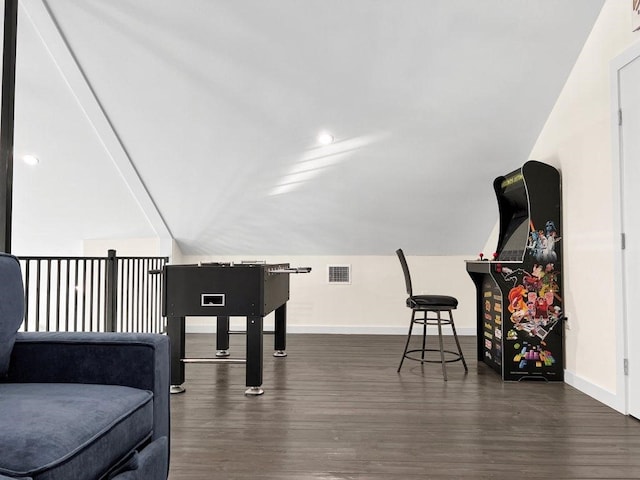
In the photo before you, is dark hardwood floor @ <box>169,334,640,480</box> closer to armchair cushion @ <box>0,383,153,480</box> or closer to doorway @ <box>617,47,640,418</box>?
doorway @ <box>617,47,640,418</box>

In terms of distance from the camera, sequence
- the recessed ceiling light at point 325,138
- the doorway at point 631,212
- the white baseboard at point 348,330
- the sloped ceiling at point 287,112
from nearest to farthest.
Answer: the doorway at point 631,212 → the sloped ceiling at point 287,112 → the recessed ceiling light at point 325,138 → the white baseboard at point 348,330

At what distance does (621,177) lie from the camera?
9.67 ft

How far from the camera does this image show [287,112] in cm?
410

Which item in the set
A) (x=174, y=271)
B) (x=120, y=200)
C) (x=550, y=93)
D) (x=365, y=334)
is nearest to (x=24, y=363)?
(x=174, y=271)

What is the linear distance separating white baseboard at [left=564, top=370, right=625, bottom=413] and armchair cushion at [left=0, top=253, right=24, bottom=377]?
127 inches

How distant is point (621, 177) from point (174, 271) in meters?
2.98

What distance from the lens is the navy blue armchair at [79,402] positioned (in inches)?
46.2

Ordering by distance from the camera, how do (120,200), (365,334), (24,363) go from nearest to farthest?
(24,363), (120,200), (365,334)

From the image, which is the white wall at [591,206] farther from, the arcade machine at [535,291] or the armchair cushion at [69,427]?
Result: the armchair cushion at [69,427]

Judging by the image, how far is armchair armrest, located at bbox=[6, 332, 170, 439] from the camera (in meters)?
1.71

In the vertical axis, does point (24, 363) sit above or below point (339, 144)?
below

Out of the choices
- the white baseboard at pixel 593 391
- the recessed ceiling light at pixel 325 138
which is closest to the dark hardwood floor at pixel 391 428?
the white baseboard at pixel 593 391

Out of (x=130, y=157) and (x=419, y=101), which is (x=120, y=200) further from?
(x=419, y=101)

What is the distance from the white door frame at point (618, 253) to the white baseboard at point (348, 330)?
9.64 feet
